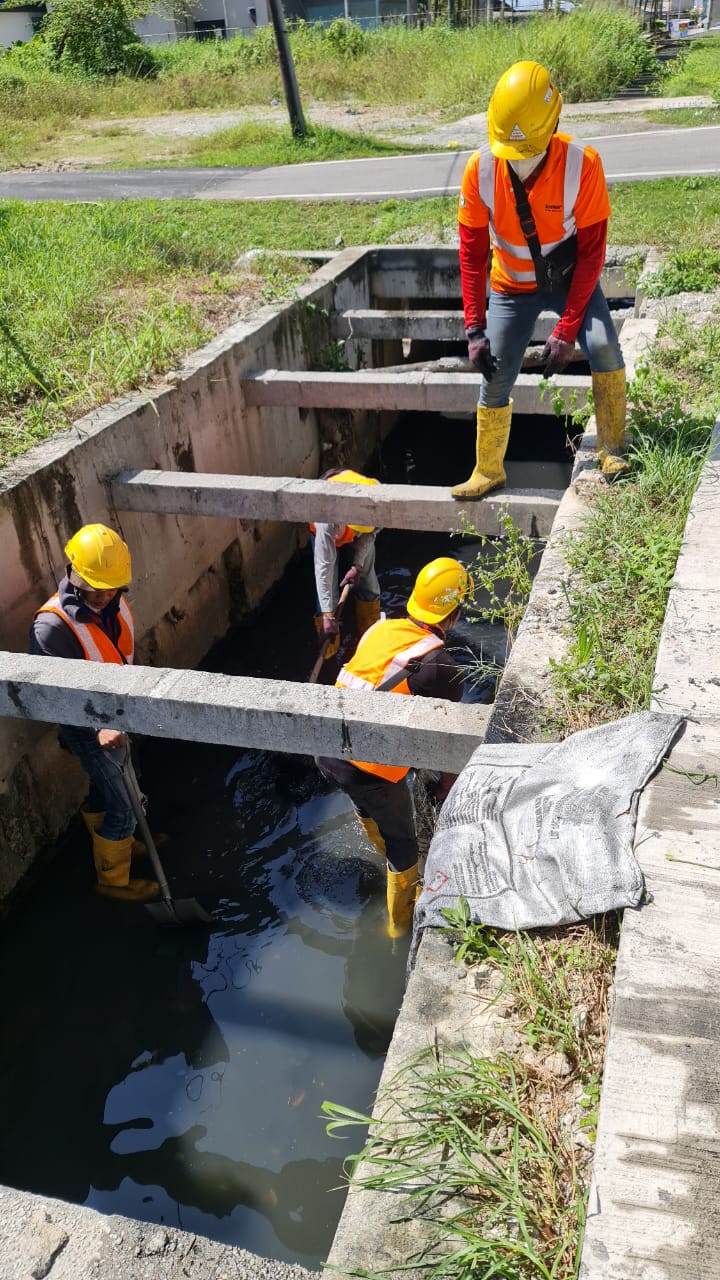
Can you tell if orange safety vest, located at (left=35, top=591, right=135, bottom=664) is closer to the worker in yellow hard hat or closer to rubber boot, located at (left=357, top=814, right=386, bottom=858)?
the worker in yellow hard hat

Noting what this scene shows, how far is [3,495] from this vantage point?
15.9ft

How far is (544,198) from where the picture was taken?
4031 mm

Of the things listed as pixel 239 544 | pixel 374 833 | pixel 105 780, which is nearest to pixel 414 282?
pixel 239 544

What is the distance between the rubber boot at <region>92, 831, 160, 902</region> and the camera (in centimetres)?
486

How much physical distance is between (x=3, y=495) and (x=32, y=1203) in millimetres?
3611

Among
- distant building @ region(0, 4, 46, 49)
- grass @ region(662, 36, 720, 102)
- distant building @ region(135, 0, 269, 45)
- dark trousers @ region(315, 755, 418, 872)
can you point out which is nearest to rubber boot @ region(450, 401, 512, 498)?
dark trousers @ region(315, 755, 418, 872)

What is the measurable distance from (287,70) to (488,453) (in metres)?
13.4

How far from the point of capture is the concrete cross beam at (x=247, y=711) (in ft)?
10.2

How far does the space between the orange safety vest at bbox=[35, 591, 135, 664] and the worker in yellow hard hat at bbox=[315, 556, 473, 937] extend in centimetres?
119

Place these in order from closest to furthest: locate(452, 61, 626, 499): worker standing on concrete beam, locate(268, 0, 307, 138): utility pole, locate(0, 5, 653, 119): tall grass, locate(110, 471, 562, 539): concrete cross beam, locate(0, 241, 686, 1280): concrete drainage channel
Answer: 1. locate(0, 241, 686, 1280): concrete drainage channel
2. locate(452, 61, 626, 499): worker standing on concrete beam
3. locate(110, 471, 562, 539): concrete cross beam
4. locate(268, 0, 307, 138): utility pole
5. locate(0, 5, 653, 119): tall grass

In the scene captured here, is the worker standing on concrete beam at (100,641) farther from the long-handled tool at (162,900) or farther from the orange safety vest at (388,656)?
the orange safety vest at (388,656)

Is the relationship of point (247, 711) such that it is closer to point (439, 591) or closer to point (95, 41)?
point (439, 591)

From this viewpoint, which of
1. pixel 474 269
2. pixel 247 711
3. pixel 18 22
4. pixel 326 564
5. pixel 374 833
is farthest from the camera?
pixel 18 22

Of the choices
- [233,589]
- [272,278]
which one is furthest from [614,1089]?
[272,278]
